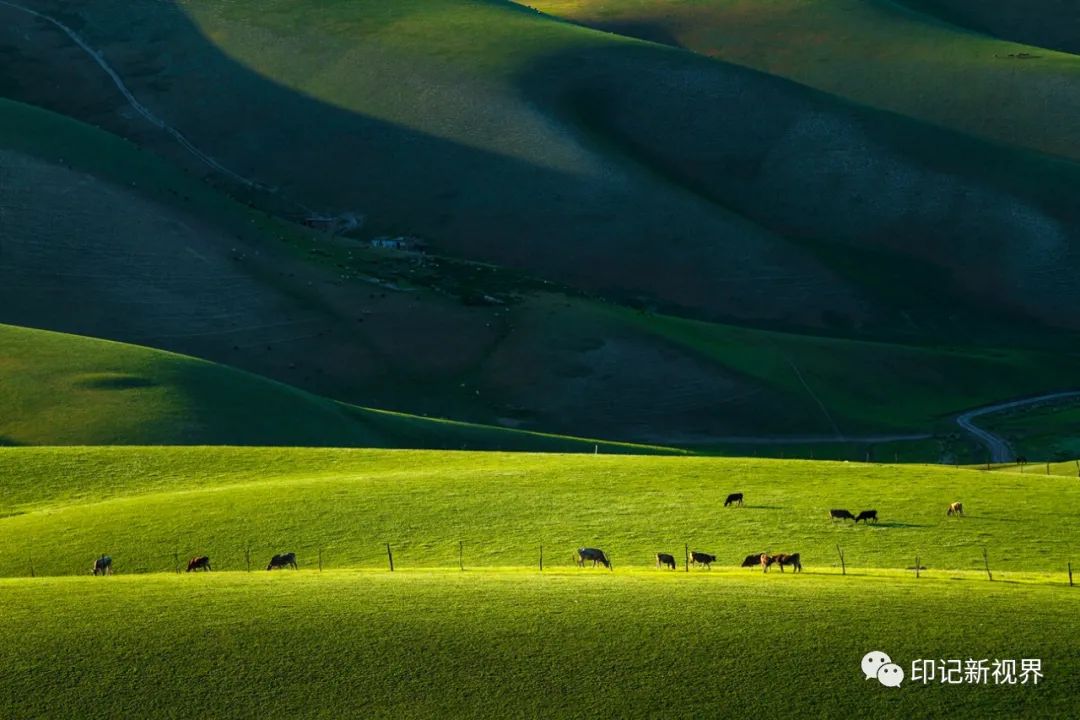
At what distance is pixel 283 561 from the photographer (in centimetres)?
4722

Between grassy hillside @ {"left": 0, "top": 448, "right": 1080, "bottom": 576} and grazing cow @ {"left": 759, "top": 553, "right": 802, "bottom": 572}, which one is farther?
grassy hillside @ {"left": 0, "top": 448, "right": 1080, "bottom": 576}

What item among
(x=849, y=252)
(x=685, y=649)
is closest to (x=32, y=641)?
(x=685, y=649)

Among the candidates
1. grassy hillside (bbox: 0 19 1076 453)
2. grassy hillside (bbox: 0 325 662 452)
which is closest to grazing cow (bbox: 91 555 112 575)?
grassy hillside (bbox: 0 325 662 452)

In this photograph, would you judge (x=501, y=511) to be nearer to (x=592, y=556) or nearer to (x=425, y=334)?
(x=592, y=556)

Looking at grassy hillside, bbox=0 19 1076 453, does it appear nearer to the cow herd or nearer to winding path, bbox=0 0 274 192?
winding path, bbox=0 0 274 192

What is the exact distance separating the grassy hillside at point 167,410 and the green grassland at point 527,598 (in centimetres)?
1654

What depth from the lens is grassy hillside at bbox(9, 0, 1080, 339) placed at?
151 metres

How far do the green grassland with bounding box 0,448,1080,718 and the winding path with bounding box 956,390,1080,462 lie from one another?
43.5 meters

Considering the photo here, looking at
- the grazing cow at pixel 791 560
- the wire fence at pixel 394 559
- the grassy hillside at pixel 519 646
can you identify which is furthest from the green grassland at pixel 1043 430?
the grassy hillside at pixel 519 646

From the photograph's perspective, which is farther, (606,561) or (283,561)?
(283,561)

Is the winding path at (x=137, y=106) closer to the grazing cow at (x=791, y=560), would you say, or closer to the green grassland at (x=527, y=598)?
the green grassland at (x=527, y=598)

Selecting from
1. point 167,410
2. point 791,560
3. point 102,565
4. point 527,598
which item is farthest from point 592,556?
point 167,410

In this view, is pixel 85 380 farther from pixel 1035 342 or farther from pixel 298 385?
pixel 1035 342

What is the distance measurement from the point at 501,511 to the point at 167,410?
30.3 metres
